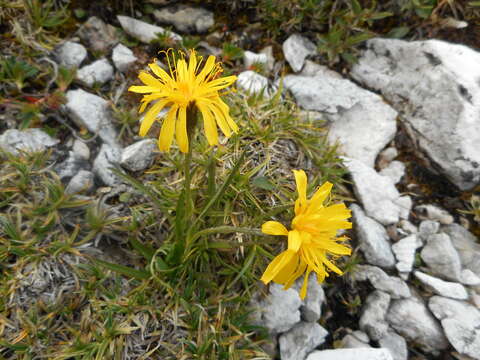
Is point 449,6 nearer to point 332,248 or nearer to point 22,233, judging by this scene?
point 332,248

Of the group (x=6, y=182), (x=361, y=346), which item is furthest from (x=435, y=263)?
(x=6, y=182)

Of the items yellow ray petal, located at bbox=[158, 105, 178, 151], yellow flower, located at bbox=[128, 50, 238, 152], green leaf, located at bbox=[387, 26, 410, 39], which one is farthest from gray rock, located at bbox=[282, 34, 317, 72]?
yellow ray petal, located at bbox=[158, 105, 178, 151]

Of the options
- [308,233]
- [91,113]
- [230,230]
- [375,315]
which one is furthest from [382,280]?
[91,113]

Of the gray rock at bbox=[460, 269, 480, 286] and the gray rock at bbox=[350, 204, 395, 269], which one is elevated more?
the gray rock at bbox=[350, 204, 395, 269]

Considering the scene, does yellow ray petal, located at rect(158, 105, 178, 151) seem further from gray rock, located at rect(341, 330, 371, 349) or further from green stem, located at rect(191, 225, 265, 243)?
gray rock, located at rect(341, 330, 371, 349)

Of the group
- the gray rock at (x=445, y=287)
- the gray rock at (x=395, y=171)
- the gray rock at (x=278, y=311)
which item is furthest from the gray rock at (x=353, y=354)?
the gray rock at (x=395, y=171)

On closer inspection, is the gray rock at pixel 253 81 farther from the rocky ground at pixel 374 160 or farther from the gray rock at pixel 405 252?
the gray rock at pixel 405 252

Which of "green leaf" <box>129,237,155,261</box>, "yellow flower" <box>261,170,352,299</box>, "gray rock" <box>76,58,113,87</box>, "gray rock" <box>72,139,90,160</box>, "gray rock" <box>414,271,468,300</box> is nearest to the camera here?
"yellow flower" <box>261,170,352,299</box>
